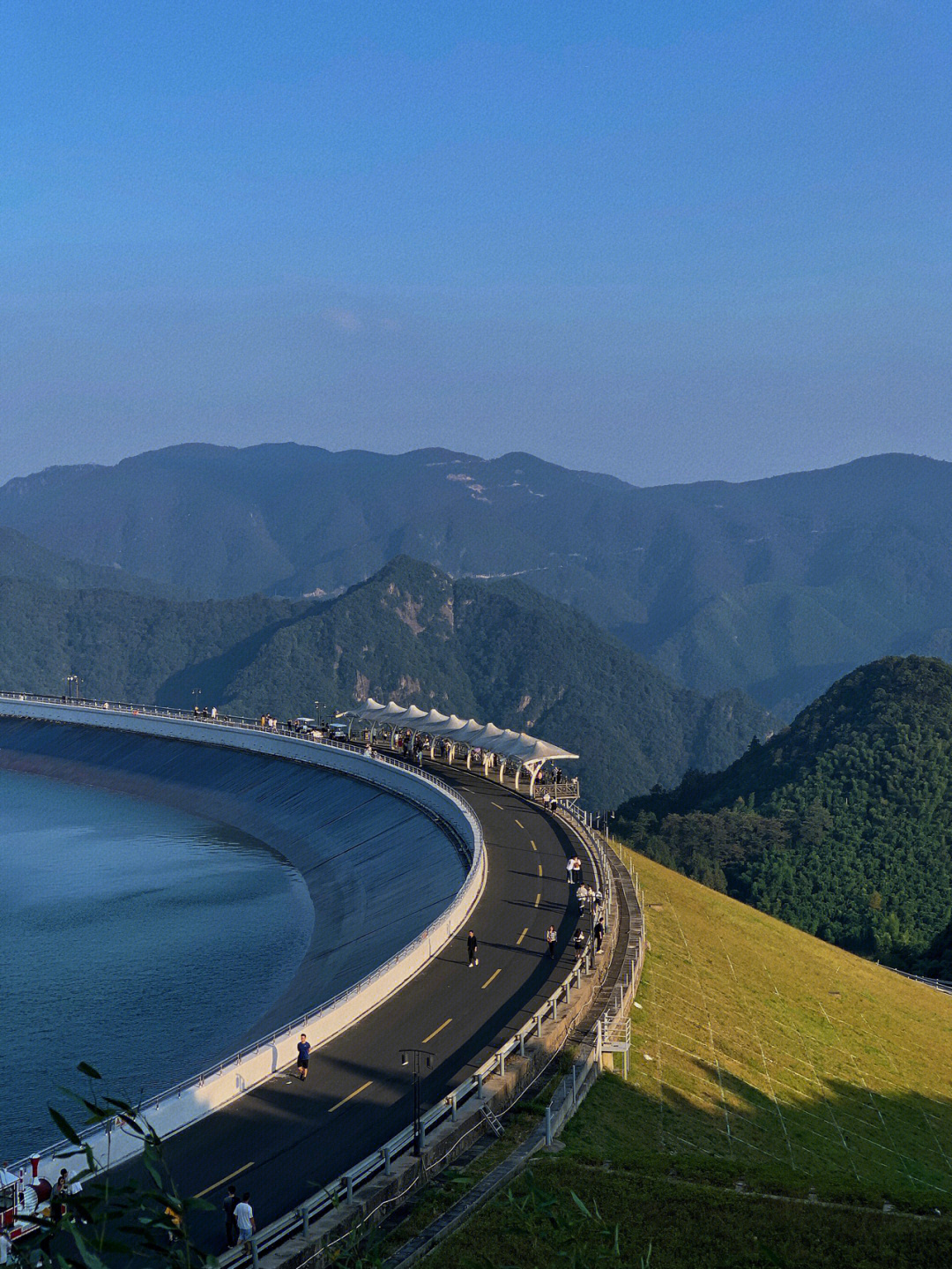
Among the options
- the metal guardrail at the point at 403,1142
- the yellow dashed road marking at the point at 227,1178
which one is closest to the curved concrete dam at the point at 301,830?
the yellow dashed road marking at the point at 227,1178

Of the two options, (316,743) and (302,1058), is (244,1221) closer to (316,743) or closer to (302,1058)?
(302,1058)

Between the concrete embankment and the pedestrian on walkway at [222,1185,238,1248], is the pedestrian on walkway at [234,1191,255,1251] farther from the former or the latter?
the concrete embankment

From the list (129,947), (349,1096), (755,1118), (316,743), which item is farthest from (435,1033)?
(316,743)

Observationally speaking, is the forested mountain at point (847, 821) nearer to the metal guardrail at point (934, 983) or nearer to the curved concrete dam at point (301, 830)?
→ the metal guardrail at point (934, 983)

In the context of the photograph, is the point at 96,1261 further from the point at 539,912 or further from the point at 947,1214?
the point at 539,912

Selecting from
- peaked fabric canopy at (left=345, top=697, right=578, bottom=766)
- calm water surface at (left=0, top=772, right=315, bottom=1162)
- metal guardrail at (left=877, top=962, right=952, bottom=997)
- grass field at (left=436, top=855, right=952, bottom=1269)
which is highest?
peaked fabric canopy at (left=345, top=697, right=578, bottom=766)

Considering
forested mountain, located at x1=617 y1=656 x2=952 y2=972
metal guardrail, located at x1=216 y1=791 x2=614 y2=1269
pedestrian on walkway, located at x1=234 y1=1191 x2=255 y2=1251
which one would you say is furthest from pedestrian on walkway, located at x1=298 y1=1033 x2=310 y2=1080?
forested mountain, located at x1=617 y1=656 x2=952 y2=972
